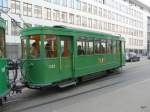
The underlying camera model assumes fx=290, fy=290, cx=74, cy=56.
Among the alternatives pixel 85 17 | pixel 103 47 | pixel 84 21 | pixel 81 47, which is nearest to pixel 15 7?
pixel 84 21

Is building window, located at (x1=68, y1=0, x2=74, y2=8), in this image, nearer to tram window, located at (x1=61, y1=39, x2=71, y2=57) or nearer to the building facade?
the building facade

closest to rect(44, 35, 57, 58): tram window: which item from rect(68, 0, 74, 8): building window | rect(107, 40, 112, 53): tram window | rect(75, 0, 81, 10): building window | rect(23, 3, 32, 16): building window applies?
rect(107, 40, 112, 53): tram window

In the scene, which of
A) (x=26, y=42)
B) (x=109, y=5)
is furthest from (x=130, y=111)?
(x=109, y=5)

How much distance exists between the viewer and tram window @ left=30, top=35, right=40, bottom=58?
37.6 feet

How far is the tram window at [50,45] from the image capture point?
11.6 m

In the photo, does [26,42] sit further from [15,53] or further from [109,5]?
[109,5]

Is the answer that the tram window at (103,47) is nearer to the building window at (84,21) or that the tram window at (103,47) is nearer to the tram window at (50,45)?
the tram window at (50,45)

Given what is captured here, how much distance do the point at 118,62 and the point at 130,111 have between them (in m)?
11.7

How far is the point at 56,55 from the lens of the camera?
39.2 ft

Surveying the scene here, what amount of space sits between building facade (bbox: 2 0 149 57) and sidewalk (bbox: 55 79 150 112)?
40.8ft

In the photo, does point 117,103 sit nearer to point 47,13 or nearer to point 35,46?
point 35,46

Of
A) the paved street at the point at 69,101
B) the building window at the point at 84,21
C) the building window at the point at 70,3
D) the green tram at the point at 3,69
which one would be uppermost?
the building window at the point at 70,3

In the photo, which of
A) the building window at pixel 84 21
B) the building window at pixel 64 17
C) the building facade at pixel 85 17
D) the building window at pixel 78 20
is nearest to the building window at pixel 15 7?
the building facade at pixel 85 17

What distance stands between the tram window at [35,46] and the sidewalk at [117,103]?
9.49 feet
